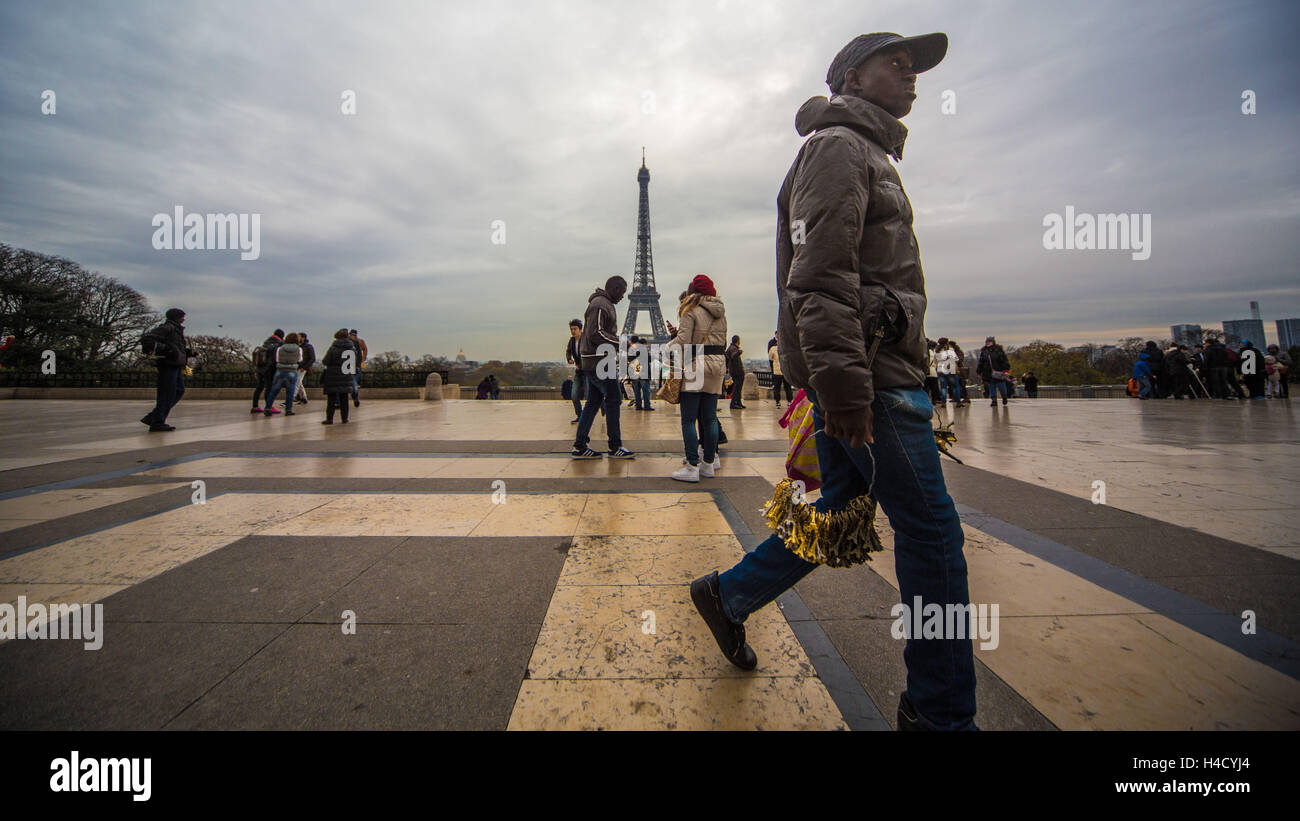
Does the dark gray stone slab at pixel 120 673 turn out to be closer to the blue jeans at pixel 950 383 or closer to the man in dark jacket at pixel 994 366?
the blue jeans at pixel 950 383

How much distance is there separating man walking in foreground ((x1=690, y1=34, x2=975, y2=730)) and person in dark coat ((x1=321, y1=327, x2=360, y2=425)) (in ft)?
32.5

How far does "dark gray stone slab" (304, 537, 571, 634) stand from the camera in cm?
218

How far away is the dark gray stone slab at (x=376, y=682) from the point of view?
152 centimetres

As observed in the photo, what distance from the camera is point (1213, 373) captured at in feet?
52.3

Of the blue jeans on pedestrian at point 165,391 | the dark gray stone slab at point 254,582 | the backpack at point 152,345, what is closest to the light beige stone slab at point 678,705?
the dark gray stone slab at point 254,582

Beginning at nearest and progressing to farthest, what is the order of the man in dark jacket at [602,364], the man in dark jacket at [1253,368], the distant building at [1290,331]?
the man in dark jacket at [602,364] < the man in dark jacket at [1253,368] < the distant building at [1290,331]

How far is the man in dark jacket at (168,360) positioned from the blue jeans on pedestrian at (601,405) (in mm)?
6965

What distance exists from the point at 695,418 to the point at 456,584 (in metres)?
2.89

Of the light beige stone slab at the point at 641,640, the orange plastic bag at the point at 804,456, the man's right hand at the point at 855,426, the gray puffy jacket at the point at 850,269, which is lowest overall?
the light beige stone slab at the point at 641,640

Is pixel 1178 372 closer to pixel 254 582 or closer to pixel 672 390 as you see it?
pixel 672 390

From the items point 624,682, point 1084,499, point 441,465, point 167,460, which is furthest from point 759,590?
point 167,460

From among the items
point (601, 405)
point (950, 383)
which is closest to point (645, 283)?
point (950, 383)

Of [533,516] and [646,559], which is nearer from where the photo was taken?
[646,559]
